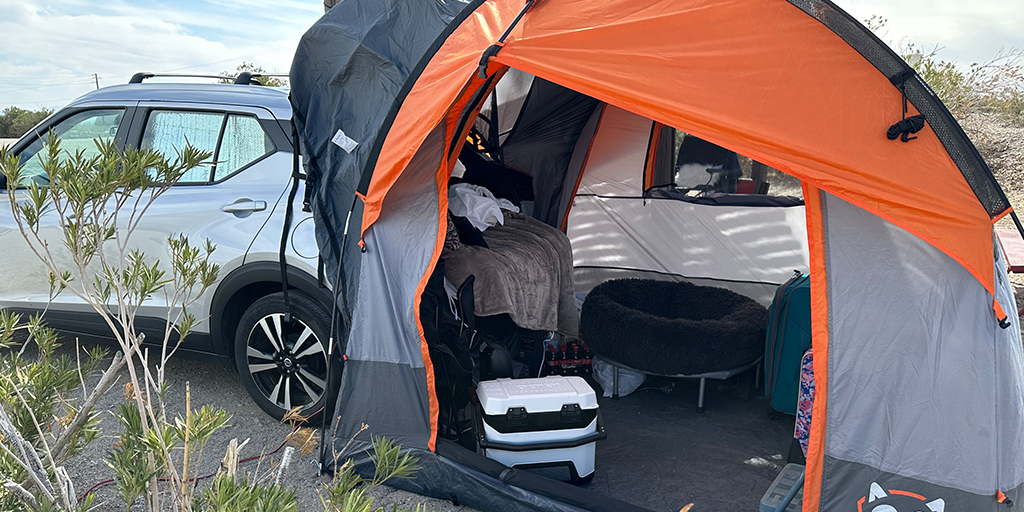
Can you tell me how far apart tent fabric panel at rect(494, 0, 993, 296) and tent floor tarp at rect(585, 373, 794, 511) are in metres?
1.45

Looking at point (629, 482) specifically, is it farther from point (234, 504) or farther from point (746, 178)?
point (746, 178)

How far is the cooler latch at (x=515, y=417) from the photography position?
3107 millimetres

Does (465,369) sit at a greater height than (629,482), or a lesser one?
greater

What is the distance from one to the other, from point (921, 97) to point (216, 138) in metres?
3.16

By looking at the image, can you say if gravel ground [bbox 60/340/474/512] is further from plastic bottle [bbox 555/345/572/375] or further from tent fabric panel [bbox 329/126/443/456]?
plastic bottle [bbox 555/345/572/375]

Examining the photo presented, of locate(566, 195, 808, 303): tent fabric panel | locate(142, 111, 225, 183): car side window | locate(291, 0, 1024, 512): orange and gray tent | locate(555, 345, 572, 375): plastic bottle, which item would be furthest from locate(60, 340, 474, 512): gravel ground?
locate(566, 195, 808, 303): tent fabric panel

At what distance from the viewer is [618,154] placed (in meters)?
5.39

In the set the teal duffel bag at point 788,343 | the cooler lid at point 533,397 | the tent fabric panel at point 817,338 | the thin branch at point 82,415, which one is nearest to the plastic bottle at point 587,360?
the teal duffel bag at point 788,343

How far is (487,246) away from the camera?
168 inches

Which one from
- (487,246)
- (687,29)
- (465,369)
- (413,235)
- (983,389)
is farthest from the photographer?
(487,246)

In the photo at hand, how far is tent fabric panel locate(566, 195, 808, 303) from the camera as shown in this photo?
492cm

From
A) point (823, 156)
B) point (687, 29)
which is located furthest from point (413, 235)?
point (823, 156)

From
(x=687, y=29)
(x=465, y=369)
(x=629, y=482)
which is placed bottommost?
(x=629, y=482)

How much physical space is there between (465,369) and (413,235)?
70 cm
